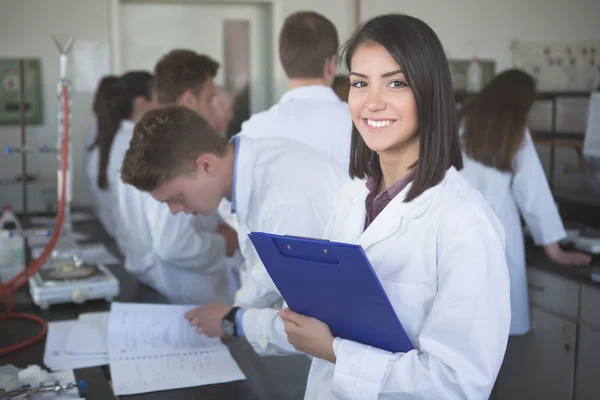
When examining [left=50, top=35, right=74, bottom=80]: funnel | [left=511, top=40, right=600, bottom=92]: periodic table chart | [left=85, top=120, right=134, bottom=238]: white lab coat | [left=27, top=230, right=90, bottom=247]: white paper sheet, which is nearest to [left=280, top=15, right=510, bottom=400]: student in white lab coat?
[left=50, top=35, right=74, bottom=80]: funnel

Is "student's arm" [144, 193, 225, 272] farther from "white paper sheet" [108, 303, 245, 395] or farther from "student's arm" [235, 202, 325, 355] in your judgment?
"student's arm" [235, 202, 325, 355]

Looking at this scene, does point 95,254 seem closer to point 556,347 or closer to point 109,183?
point 109,183

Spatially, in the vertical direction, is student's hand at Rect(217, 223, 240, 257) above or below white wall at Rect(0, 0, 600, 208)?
below

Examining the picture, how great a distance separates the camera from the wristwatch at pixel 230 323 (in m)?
1.56

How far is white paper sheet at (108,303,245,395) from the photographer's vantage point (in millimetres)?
1459

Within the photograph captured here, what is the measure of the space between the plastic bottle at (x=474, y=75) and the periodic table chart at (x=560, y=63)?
1.39 feet

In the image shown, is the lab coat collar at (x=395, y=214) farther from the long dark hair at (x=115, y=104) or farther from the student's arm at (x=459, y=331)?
the long dark hair at (x=115, y=104)

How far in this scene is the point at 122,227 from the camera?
2979 mm

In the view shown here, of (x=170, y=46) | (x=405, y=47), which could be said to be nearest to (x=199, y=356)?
(x=405, y=47)

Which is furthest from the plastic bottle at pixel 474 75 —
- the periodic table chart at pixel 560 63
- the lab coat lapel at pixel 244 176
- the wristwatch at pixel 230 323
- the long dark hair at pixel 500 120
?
the wristwatch at pixel 230 323

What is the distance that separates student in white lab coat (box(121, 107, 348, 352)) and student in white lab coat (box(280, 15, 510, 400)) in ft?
1.61

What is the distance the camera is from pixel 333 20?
518 centimetres

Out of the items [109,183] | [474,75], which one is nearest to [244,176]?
[109,183]

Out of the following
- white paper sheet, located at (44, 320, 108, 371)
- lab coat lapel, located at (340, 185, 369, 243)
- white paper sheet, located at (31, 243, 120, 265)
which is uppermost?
lab coat lapel, located at (340, 185, 369, 243)
